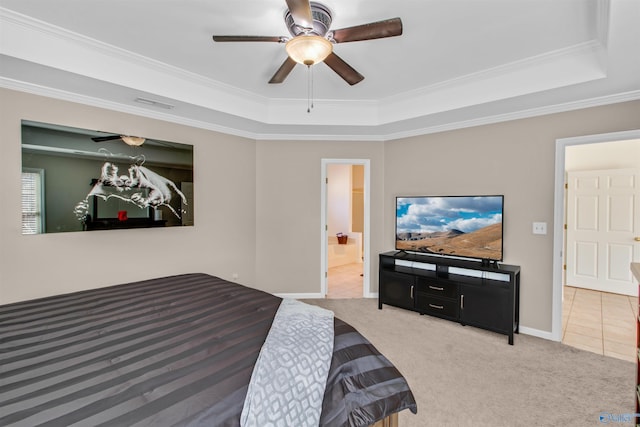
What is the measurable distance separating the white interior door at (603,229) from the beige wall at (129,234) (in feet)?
17.1

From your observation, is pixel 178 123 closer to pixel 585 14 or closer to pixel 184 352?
pixel 184 352

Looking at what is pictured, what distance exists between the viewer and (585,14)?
→ 202 cm

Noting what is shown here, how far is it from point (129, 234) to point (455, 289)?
358 cm

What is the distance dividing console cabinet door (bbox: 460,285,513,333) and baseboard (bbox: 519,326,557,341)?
43 cm

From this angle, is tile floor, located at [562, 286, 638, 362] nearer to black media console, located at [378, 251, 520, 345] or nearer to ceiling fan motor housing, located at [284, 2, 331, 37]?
black media console, located at [378, 251, 520, 345]

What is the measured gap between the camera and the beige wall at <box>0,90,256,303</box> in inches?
96.7

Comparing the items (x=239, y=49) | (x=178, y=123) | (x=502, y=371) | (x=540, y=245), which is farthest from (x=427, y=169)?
(x=178, y=123)

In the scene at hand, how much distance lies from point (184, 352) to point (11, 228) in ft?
7.45

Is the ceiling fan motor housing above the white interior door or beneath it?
above

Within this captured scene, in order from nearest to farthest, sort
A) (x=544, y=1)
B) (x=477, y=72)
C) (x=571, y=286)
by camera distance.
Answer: (x=544, y=1), (x=477, y=72), (x=571, y=286)

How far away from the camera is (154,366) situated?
1.24m

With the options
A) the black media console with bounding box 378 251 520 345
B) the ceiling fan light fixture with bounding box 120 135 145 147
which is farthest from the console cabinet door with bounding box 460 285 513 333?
the ceiling fan light fixture with bounding box 120 135 145 147

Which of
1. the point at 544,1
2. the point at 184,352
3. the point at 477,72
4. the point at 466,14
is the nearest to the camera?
the point at 184,352

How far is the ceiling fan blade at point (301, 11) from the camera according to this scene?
146 cm
